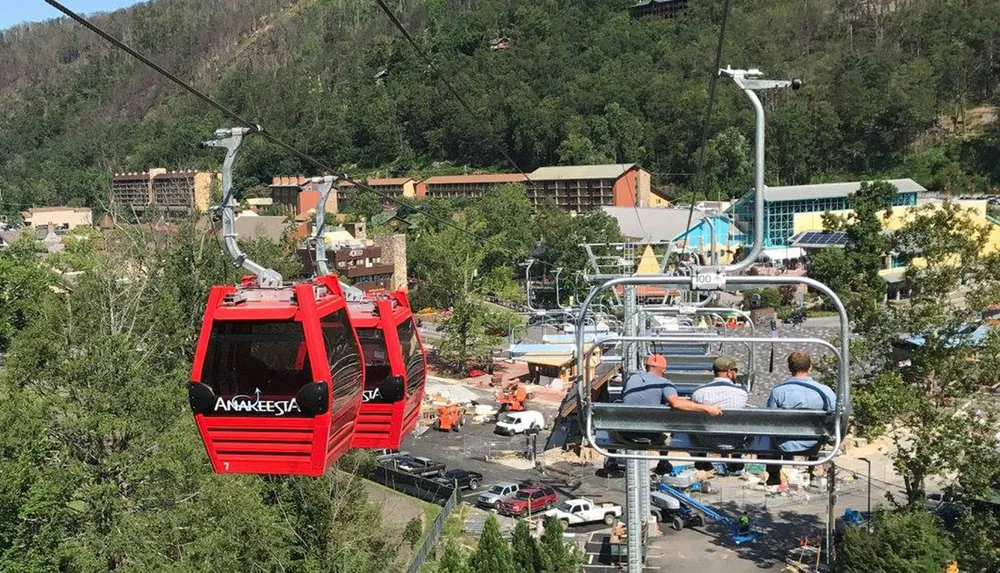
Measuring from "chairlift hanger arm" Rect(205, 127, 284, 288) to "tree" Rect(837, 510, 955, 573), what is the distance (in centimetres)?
1020

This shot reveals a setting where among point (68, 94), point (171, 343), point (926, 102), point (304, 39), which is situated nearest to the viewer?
point (171, 343)

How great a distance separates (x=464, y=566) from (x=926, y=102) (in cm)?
5420

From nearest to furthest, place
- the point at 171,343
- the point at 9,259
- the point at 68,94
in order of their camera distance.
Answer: the point at 171,343 → the point at 9,259 → the point at 68,94

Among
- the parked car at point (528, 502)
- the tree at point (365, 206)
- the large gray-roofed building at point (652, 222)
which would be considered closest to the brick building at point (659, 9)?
the tree at point (365, 206)

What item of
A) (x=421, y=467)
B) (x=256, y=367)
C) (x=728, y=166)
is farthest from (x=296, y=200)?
(x=256, y=367)

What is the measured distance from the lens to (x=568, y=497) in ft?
65.0

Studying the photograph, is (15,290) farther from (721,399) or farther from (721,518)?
(721,399)

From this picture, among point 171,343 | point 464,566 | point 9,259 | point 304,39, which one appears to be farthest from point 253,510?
point 304,39

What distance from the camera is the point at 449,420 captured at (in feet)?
84.4

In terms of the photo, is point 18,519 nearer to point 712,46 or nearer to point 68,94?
point 712,46

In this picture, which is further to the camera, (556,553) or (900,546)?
(900,546)

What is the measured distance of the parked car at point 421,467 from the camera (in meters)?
21.2

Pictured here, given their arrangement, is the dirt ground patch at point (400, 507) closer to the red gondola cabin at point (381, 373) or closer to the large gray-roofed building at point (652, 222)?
the red gondola cabin at point (381, 373)

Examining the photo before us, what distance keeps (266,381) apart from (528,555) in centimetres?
764
